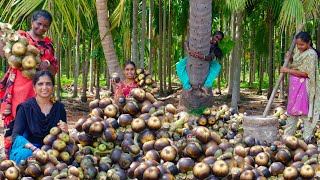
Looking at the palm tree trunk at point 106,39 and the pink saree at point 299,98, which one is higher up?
the palm tree trunk at point 106,39

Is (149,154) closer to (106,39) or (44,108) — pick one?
(44,108)

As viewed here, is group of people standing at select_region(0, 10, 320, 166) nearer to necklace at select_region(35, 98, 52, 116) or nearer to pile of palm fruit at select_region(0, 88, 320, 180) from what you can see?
necklace at select_region(35, 98, 52, 116)

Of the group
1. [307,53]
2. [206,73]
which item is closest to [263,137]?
[206,73]

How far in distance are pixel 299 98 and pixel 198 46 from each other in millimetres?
1415

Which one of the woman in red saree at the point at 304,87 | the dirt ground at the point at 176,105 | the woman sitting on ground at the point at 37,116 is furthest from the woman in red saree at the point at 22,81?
the dirt ground at the point at 176,105

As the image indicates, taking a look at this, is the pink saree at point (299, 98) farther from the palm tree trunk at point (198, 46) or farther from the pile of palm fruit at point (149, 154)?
the pile of palm fruit at point (149, 154)

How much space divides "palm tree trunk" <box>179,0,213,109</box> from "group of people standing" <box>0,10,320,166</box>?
71 mm

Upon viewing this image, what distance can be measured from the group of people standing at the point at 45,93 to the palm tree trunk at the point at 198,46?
71 millimetres

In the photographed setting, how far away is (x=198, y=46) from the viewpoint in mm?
5129

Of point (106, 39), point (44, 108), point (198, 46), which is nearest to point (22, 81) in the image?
point (44, 108)

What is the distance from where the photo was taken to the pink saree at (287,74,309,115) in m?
5.47

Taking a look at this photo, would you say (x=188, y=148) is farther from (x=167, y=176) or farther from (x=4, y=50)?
(x=4, y=50)

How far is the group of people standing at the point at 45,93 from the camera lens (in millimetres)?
3451

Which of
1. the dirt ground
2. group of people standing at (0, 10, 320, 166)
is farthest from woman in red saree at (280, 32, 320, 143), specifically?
the dirt ground
